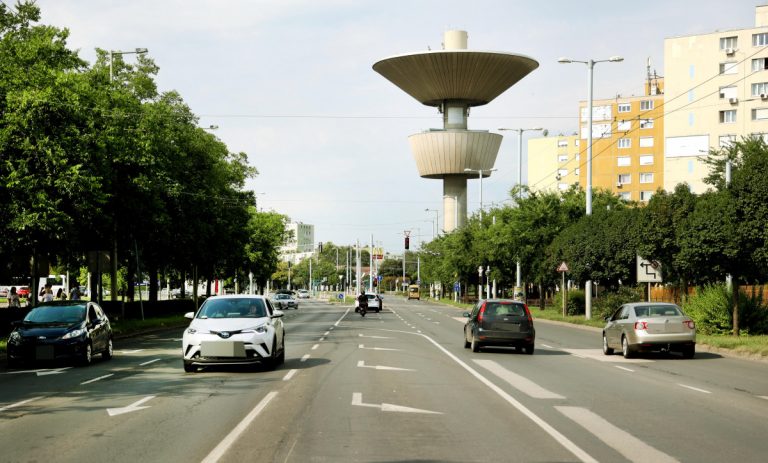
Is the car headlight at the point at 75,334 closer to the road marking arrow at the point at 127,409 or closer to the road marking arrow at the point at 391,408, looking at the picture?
the road marking arrow at the point at 127,409

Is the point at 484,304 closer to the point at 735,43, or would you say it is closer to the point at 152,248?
the point at 152,248

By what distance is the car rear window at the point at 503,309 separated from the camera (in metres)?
24.8

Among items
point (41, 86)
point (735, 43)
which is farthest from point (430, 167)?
point (41, 86)

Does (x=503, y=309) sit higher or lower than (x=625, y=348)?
higher

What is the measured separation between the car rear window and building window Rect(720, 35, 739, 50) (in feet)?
245

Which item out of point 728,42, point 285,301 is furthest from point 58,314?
point 728,42

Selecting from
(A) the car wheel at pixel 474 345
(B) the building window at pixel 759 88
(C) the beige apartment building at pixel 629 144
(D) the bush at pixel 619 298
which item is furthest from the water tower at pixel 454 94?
(A) the car wheel at pixel 474 345

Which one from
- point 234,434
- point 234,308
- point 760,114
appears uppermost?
point 760,114

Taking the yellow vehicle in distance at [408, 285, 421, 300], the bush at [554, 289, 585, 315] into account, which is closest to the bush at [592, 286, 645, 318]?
the bush at [554, 289, 585, 315]

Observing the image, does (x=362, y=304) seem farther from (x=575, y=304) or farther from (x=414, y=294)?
(x=414, y=294)

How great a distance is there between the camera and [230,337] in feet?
59.1

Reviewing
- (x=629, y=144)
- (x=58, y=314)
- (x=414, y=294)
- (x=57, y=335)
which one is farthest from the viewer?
(x=414, y=294)

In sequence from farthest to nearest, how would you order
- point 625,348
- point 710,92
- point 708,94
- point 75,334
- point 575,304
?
point 708,94
point 710,92
point 575,304
point 625,348
point 75,334

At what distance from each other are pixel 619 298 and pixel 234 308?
29.1m
